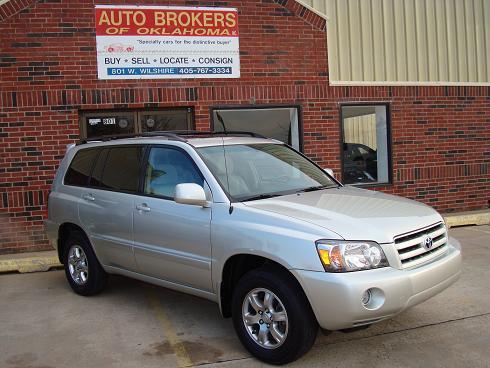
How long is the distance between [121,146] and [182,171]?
1137 mm

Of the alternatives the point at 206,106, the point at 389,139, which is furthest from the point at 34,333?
the point at 389,139

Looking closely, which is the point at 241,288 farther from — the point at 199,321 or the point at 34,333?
the point at 34,333

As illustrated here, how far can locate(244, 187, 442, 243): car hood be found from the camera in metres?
3.83

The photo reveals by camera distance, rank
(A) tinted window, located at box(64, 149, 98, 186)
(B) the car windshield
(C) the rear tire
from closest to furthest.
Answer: (B) the car windshield, (C) the rear tire, (A) tinted window, located at box(64, 149, 98, 186)

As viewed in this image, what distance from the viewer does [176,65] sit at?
8688mm

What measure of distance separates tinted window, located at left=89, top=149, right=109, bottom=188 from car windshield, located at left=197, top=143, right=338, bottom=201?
149 cm

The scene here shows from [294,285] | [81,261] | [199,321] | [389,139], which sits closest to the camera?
[294,285]

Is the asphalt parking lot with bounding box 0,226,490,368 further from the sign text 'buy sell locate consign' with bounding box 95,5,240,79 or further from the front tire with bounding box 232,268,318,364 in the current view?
the sign text 'buy sell locate consign' with bounding box 95,5,240,79

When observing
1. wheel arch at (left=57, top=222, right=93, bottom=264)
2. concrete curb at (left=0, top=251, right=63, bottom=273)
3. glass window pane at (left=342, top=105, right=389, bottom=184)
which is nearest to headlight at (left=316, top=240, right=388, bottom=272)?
wheel arch at (left=57, top=222, right=93, bottom=264)

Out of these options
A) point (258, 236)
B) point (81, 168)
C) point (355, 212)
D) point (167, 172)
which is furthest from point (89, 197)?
point (355, 212)

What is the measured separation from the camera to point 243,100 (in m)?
8.99

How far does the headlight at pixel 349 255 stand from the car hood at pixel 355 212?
5 centimetres

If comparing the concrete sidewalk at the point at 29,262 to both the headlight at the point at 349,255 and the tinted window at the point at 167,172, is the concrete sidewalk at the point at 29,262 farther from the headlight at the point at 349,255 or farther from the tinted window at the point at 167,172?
the headlight at the point at 349,255

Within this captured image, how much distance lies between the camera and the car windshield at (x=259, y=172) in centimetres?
459
